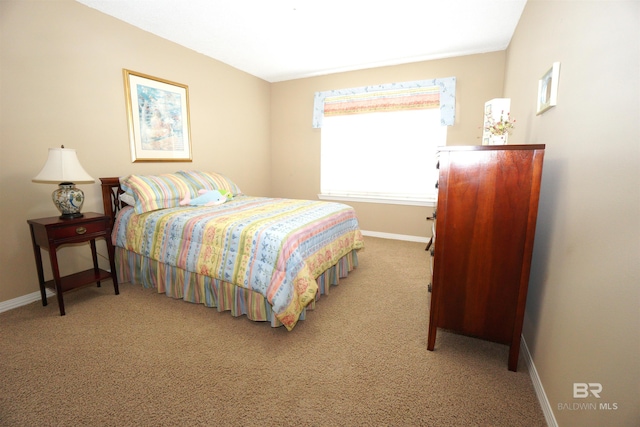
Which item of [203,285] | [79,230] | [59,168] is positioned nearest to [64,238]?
[79,230]

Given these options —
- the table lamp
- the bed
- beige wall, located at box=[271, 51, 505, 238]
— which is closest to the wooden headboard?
the bed

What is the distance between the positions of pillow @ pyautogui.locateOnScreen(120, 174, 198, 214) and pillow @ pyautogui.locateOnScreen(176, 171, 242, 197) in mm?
191

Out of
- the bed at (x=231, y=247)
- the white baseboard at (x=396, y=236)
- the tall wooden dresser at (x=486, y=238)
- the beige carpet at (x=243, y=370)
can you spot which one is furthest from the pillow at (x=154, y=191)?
the white baseboard at (x=396, y=236)

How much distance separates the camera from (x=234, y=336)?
1.97 m

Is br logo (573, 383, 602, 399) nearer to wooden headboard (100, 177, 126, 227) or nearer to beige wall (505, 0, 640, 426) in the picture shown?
beige wall (505, 0, 640, 426)

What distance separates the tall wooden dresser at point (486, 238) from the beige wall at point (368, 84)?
253 centimetres

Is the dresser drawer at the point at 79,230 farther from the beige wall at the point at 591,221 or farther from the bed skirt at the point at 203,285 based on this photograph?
the beige wall at the point at 591,221

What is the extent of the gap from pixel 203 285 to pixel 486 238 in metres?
2.03

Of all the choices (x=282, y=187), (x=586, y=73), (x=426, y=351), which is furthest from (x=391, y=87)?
(x=426, y=351)

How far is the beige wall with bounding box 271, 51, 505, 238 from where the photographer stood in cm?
366

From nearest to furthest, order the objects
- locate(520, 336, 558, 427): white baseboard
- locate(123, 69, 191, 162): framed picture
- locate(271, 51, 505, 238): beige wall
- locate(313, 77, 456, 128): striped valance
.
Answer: locate(520, 336, 558, 427): white baseboard, locate(123, 69, 191, 162): framed picture, locate(271, 51, 505, 238): beige wall, locate(313, 77, 456, 128): striped valance

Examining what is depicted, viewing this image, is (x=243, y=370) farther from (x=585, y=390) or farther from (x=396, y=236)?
(x=396, y=236)

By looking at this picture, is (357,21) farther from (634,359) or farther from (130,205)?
(634,359)

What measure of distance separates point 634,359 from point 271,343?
1677mm
